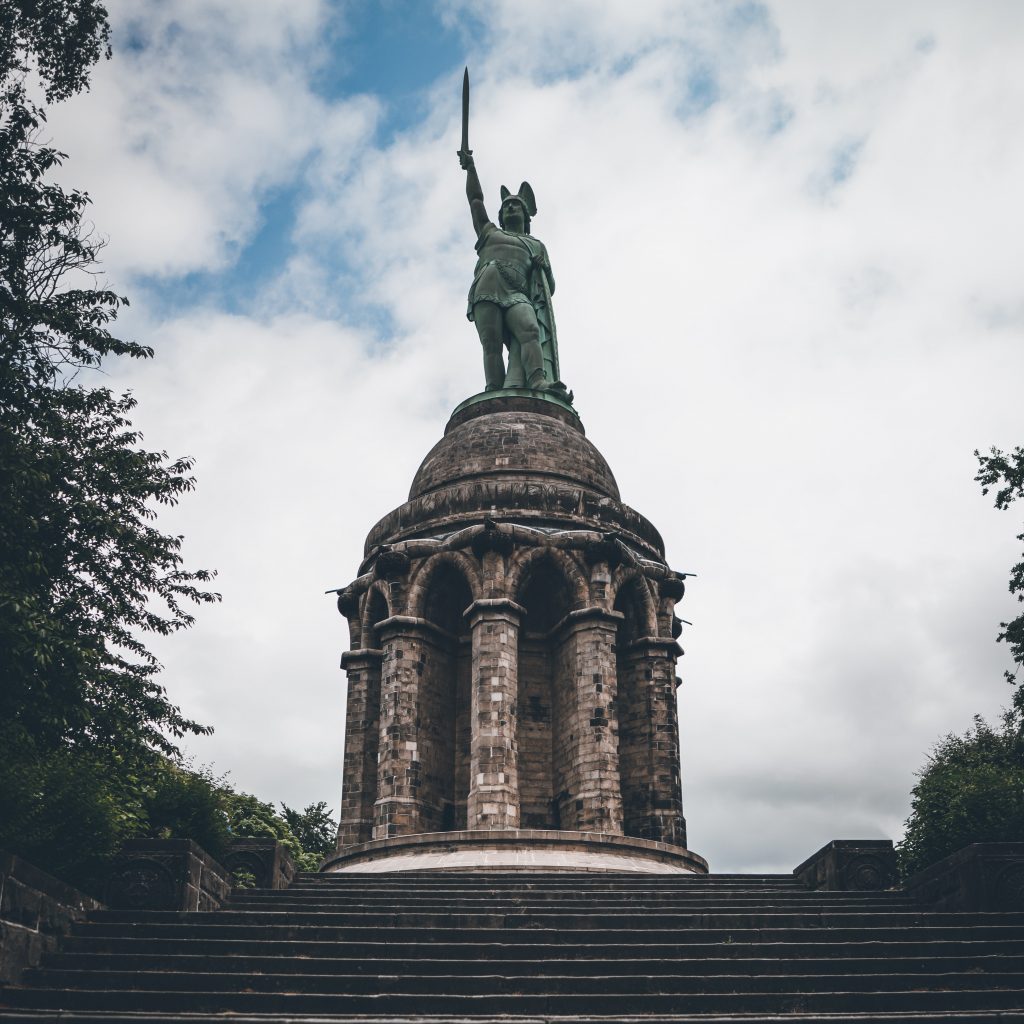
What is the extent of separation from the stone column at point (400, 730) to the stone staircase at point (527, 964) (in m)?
9.21

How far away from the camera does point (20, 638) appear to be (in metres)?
10.5

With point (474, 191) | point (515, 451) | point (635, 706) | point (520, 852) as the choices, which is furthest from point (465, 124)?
→ point (520, 852)

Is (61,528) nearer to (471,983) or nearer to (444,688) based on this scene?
(471,983)

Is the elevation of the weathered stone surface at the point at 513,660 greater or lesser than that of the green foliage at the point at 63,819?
greater

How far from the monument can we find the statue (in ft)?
6.95

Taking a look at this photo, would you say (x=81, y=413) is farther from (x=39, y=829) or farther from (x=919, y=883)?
(x=919, y=883)

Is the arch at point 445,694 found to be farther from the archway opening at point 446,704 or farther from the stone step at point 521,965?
the stone step at point 521,965

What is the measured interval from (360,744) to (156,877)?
13.3 metres

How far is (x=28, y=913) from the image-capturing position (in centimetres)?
969

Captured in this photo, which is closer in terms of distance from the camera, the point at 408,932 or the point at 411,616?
the point at 408,932

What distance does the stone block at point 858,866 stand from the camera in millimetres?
14539

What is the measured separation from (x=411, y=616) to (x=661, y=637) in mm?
5879

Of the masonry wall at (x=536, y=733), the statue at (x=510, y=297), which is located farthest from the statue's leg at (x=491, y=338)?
the masonry wall at (x=536, y=733)

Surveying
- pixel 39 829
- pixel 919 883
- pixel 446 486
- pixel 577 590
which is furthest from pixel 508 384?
pixel 39 829
